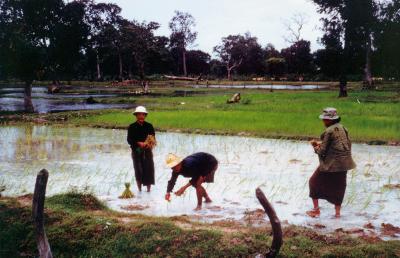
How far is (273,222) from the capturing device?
15.2 ft

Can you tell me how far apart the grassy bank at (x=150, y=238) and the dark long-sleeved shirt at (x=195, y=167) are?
2.23 ft

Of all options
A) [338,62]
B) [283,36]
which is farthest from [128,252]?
[283,36]

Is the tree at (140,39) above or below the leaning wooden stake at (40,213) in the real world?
above

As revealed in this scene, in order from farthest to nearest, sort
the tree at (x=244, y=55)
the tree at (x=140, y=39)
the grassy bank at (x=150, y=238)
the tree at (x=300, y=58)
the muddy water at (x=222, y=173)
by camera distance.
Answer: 1. the tree at (x=244, y=55)
2. the tree at (x=300, y=58)
3. the tree at (x=140, y=39)
4. the muddy water at (x=222, y=173)
5. the grassy bank at (x=150, y=238)

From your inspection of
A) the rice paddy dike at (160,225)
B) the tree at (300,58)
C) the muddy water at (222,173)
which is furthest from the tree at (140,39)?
the rice paddy dike at (160,225)

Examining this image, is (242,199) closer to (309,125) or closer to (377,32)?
(309,125)

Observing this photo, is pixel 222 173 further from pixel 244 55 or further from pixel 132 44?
pixel 244 55

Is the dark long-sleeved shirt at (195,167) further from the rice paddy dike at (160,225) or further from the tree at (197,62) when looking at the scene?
the tree at (197,62)

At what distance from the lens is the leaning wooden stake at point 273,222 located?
4554mm

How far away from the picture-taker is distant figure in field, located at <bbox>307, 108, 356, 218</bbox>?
6.46m

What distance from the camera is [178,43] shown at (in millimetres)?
72500

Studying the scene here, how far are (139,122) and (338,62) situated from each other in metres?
27.7

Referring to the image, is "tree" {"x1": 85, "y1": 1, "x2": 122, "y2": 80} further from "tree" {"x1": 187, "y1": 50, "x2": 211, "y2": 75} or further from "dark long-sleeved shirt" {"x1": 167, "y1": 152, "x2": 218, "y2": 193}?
"dark long-sleeved shirt" {"x1": 167, "y1": 152, "x2": 218, "y2": 193}

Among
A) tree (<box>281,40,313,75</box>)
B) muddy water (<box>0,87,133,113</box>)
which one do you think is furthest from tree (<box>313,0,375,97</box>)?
tree (<box>281,40,313,75</box>)
